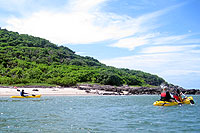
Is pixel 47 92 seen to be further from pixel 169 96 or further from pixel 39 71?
pixel 169 96

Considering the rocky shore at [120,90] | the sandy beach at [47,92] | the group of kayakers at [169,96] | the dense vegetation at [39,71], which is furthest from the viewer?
the dense vegetation at [39,71]

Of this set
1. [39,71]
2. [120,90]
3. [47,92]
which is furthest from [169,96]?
[39,71]

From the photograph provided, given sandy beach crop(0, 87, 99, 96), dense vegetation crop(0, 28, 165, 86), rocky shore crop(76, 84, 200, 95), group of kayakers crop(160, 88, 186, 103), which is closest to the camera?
group of kayakers crop(160, 88, 186, 103)

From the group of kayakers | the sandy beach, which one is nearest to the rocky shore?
the sandy beach

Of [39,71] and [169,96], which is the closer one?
[169,96]

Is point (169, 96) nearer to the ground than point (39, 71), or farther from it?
nearer to the ground

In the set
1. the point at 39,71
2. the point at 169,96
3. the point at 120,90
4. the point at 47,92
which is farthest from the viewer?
the point at 39,71

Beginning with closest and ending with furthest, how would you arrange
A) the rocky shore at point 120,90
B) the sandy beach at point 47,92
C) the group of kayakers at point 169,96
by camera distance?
the group of kayakers at point 169,96
the sandy beach at point 47,92
the rocky shore at point 120,90

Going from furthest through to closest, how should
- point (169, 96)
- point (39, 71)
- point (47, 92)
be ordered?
point (39, 71) → point (47, 92) → point (169, 96)

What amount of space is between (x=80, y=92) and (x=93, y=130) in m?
39.0

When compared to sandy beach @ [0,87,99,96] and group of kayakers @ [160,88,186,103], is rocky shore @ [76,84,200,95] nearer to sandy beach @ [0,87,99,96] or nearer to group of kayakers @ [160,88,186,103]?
sandy beach @ [0,87,99,96]

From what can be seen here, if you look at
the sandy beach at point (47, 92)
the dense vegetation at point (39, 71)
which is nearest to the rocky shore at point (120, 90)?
the sandy beach at point (47, 92)

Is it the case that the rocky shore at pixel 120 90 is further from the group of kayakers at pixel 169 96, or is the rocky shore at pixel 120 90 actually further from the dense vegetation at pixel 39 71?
the group of kayakers at pixel 169 96

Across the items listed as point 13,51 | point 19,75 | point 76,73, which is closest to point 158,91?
point 76,73
